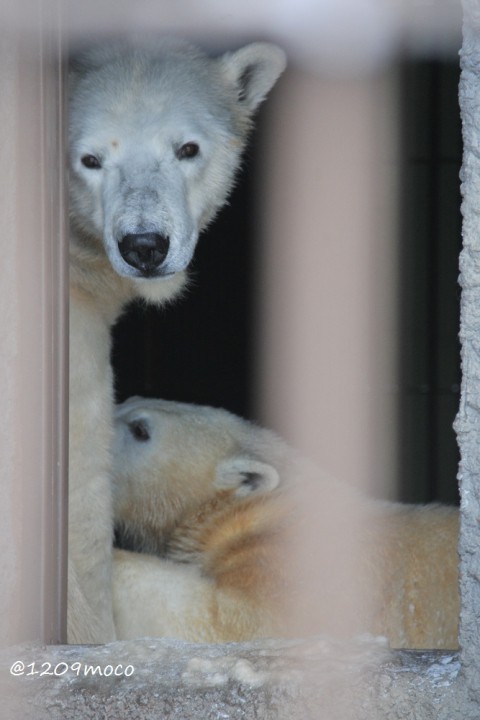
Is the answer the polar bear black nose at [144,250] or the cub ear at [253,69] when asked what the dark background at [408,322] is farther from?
the polar bear black nose at [144,250]

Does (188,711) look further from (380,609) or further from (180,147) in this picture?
(180,147)

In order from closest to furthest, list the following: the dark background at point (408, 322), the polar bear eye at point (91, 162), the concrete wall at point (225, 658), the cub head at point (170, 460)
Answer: the concrete wall at point (225, 658) < the polar bear eye at point (91, 162) < the cub head at point (170, 460) < the dark background at point (408, 322)

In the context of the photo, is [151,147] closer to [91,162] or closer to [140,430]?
[91,162]

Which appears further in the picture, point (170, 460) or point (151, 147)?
point (170, 460)

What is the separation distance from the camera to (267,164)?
4750mm

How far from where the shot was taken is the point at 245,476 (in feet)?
10.5

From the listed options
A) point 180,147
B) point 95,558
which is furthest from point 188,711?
point 180,147

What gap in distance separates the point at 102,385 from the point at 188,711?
1.20 m

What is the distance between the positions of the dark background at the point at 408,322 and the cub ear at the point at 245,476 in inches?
107

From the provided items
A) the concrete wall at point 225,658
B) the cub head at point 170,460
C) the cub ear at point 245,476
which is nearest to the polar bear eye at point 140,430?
the cub head at point 170,460

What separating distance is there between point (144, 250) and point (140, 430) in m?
0.96

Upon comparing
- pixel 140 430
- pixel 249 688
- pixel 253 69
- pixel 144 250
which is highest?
pixel 253 69

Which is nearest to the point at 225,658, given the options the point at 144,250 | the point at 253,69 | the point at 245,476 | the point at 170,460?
the point at 144,250

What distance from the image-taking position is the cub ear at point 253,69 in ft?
10.1
